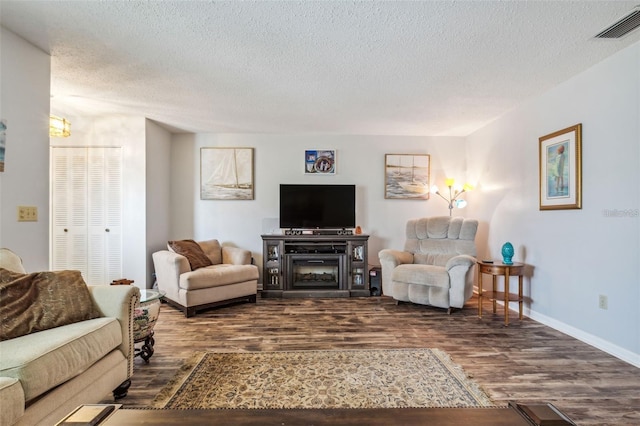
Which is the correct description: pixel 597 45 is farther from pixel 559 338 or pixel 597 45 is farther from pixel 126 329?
pixel 126 329

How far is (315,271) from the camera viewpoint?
4.51m

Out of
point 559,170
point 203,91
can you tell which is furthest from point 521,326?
point 203,91

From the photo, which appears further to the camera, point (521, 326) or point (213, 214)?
point (213, 214)

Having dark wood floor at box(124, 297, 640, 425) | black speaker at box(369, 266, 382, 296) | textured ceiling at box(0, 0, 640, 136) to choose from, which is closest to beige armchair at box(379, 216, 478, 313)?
dark wood floor at box(124, 297, 640, 425)

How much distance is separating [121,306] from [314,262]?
2.81 metres

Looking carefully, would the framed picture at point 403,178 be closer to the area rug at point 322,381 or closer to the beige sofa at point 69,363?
the area rug at point 322,381

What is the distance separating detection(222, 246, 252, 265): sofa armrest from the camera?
13.7 feet

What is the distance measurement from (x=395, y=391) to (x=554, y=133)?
2.93m

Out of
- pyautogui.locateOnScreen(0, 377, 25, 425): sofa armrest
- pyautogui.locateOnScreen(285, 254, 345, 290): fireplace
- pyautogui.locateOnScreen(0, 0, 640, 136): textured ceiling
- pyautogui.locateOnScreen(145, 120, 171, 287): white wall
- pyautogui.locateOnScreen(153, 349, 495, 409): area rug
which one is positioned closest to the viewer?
pyautogui.locateOnScreen(0, 377, 25, 425): sofa armrest

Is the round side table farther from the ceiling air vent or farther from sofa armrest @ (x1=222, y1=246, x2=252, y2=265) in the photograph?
the ceiling air vent

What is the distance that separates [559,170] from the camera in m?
2.95

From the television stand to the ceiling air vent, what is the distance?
3.05 meters

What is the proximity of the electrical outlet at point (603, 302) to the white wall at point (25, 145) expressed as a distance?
4661mm

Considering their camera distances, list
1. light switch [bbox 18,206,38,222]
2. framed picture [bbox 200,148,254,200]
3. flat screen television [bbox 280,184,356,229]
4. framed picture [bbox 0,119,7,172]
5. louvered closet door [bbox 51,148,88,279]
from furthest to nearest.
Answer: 1. framed picture [bbox 200,148,254,200]
2. flat screen television [bbox 280,184,356,229]
3. louvered closet door [bbox 51,148,88,279]
4. light switch [bbox 18,206,38,222]
5. framed picture [bbox 0,119,7,172]
